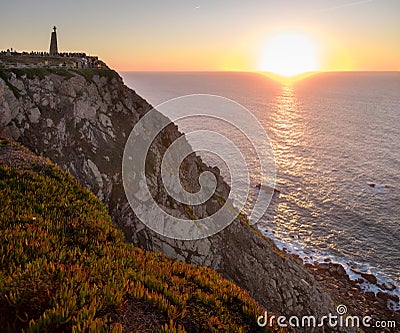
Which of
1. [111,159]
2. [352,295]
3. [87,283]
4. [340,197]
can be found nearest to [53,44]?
[111,159]

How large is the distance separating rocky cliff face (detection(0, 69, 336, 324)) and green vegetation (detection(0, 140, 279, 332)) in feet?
42.8

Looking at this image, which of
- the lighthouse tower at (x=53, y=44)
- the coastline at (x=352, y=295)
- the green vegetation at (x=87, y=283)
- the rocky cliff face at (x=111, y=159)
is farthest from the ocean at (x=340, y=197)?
the lighthouse tower at (x=53, y=44)

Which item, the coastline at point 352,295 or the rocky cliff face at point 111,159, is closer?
the rocky cliff face at point 111,159

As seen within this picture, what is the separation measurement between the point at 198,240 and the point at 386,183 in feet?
175

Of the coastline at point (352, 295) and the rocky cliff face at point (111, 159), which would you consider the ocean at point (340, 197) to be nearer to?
the coastline at point (352, 295)

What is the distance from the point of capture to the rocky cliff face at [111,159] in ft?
81.2

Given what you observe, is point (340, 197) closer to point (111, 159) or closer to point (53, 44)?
point (111, 159)

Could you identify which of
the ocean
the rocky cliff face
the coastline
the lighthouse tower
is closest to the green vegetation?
the rocky cliff face

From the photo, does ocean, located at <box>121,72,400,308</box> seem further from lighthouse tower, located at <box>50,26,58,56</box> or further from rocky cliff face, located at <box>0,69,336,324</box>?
lighthouse tower, located at <box>50,26,58,56</box>

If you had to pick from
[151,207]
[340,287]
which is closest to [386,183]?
[340,287]

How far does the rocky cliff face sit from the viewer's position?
24.8m

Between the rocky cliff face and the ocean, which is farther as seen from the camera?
the ocean

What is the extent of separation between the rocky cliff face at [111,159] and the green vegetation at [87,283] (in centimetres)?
1306

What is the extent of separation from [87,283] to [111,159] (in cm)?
2145
